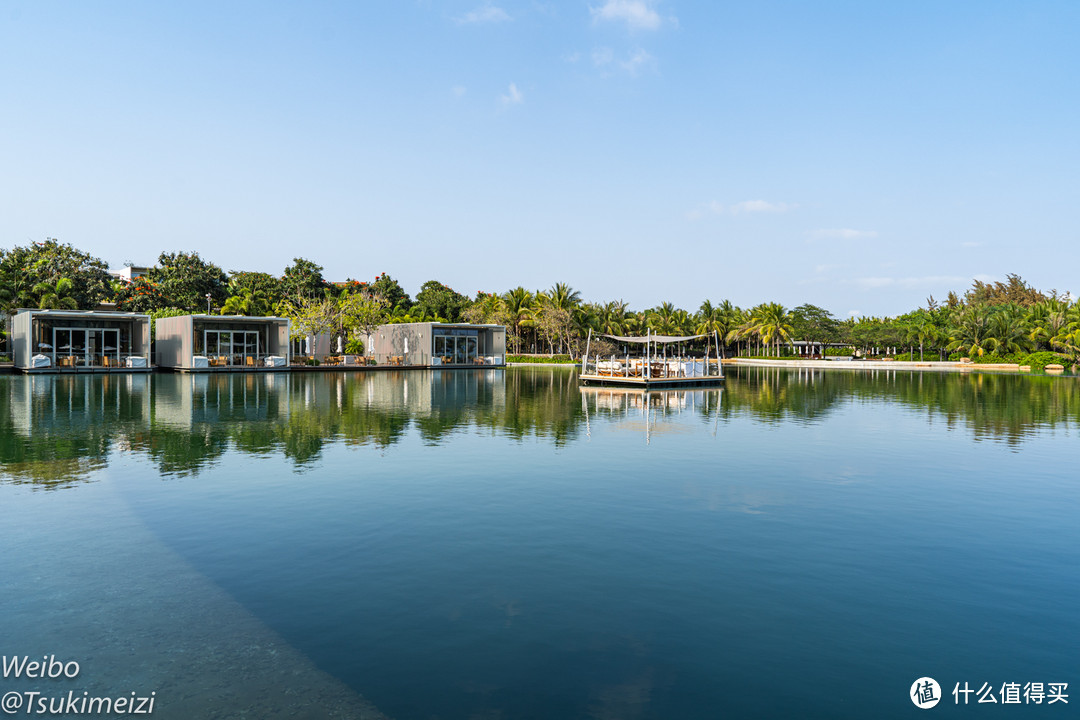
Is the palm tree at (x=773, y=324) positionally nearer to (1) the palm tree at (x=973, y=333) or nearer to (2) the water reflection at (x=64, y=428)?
(1) the palm tree at (x=973, y=333)

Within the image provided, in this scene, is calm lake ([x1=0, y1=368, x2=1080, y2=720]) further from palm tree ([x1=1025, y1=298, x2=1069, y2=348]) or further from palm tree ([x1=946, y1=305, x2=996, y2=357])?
palm tree ([x1=1025, y1=298, x2=1069, y2=348])

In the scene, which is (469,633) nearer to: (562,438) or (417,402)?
(562,438)

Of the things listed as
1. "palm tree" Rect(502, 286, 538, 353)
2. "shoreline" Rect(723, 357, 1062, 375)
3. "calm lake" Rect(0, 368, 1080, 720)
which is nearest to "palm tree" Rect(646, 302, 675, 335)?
"shoreline" Rect(723, 357, 1062, 375)

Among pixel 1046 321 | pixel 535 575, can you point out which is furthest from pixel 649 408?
pixel 1046 321

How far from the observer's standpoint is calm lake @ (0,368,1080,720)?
4.52 metres

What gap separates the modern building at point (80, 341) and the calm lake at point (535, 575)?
2759 cm

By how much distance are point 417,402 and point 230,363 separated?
24.2 metres

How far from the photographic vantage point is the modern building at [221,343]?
4084cm

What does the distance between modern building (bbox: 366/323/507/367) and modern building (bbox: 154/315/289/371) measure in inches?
373

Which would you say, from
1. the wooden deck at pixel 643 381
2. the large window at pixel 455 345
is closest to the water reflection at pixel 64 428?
the wooden deck at pixel 643 381

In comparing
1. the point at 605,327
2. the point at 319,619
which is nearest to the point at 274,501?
the point at 319,619

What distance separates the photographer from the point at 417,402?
2475cm

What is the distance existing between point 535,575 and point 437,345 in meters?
47.6

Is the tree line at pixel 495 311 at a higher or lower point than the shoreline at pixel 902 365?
higher
